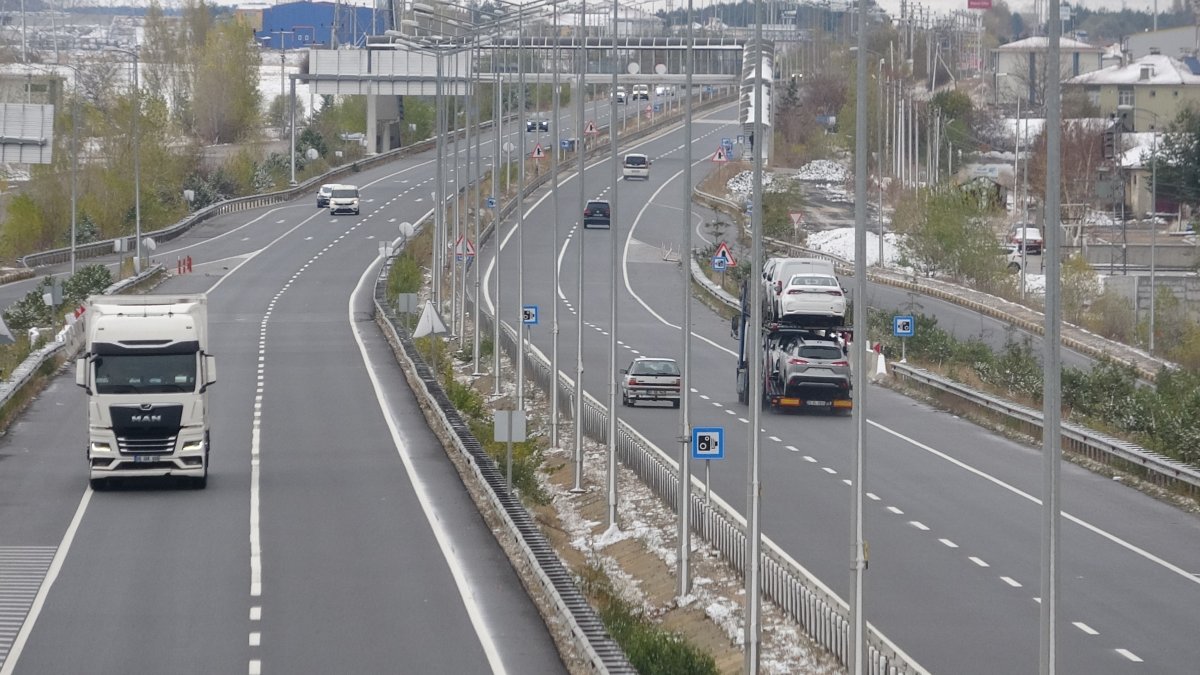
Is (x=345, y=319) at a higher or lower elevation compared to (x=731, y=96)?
lower

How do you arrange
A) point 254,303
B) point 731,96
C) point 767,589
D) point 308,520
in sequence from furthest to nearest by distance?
point 731,96
point 254,303
point 308,520
point 767,589

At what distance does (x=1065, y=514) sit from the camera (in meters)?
32.0

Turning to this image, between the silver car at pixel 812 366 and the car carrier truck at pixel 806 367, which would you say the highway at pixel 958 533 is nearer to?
the car carrier truck at pixel 806 367

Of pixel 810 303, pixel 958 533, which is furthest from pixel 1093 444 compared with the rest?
pixel 810 303

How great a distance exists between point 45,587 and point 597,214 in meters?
66.8

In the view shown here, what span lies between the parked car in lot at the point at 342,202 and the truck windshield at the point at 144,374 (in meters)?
67.1

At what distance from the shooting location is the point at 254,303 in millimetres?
68375

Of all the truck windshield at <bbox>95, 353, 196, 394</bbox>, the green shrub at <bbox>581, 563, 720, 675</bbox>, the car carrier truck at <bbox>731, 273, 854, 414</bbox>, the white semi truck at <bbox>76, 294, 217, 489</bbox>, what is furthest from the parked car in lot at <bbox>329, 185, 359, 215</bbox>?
the green shrub at <bbox>581, 563, 720, 675</bbox>

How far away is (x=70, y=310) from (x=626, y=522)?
126ft

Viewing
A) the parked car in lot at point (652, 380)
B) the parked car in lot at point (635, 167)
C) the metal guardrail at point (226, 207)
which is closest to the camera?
the parked car in lot at point (652, 380)

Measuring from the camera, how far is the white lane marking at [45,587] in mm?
21641

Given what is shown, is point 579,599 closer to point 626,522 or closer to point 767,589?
point 767,589

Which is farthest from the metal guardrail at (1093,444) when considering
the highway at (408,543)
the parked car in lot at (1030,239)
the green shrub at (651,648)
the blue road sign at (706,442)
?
the parked car in lot at (1030,239)

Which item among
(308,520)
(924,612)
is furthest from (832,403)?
(924,612)
